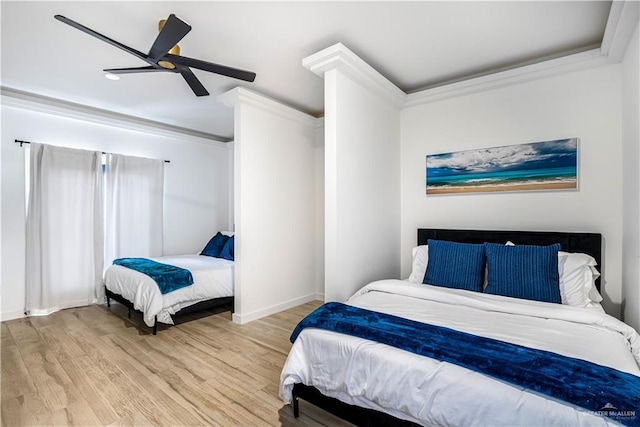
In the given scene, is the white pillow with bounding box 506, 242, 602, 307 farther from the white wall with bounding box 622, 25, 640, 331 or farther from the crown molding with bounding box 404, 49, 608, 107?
the crown molding with bounding box 404, 49, 608, 107

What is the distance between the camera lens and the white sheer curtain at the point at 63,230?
388 centimetres

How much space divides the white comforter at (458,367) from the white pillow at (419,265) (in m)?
0.56

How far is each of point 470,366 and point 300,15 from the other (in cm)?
247

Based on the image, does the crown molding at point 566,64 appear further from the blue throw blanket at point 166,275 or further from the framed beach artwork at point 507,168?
the blue throw blanket at point 166,275

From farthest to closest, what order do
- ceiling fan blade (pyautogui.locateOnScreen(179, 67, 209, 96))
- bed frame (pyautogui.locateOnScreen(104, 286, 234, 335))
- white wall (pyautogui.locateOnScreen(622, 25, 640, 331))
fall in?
bed frame (pyautogui.locateOnScreen(104, 286, 234, 335))
ceiling fan blade (pyautogui.locateOnScreen(179, 67, 209, 96))
white wall (pyautogui.locateOnScreen(622, 25, 640, 331))

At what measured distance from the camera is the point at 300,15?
7.48 ft

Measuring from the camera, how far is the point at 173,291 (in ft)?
11.1

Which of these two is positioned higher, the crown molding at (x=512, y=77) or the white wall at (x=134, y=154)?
the crown molding at (x=512, y=77)

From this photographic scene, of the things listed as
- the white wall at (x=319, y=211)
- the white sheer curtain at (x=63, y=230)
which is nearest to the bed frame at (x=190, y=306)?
the white sheer curtain at (x=63, y=230)

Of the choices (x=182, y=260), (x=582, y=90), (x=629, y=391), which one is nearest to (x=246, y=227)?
(x=182, y=260)

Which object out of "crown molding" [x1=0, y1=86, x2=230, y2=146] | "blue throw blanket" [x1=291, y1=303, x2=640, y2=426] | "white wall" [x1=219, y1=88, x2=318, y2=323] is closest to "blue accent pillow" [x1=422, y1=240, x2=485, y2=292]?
"blue throw blanket" [x1=291, y1=303, x2=640, y2=426]

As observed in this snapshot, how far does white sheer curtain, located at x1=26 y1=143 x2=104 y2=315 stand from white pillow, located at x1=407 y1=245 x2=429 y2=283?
168 inches

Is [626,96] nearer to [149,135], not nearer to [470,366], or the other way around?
[470,366]

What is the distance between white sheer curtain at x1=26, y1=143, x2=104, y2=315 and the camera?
388cm
